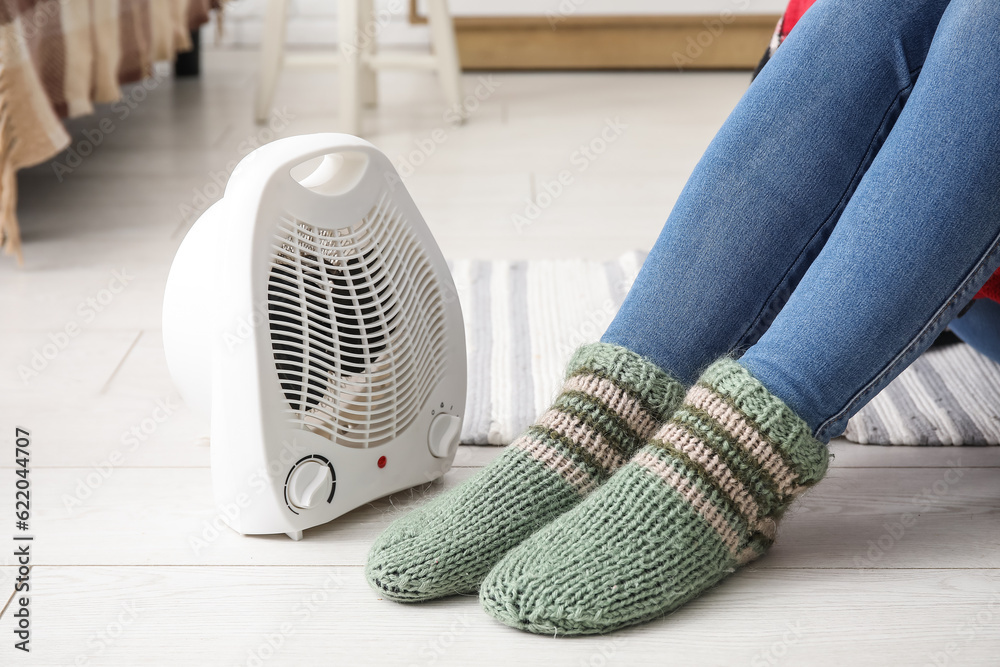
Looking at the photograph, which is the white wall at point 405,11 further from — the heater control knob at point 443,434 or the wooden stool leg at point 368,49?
the heater control knob at point 443,434

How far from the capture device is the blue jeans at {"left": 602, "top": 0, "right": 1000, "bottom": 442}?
19.4 inches

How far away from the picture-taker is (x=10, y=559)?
1.93 ft

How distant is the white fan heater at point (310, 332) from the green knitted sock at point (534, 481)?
0.07 m

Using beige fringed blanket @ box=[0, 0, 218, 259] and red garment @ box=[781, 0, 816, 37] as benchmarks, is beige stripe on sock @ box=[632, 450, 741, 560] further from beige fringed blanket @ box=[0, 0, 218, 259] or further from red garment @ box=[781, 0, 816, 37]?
beige fringed blanket @ box=[0, 0, 218, 259]

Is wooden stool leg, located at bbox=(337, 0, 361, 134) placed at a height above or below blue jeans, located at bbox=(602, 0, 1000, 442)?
below

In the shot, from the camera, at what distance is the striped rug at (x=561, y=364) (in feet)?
2.46

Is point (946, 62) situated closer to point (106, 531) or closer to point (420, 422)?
point (420, 422)

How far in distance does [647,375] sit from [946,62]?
9.6 inches

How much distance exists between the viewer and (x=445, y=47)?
1852mm

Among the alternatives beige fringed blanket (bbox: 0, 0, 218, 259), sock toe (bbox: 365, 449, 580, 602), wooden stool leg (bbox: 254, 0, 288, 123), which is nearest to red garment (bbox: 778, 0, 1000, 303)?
sock toe (bbox: 365, 449, 580, 602)

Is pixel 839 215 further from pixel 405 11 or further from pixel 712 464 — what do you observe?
pixel 405 11

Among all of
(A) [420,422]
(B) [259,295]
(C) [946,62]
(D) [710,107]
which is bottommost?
(D) [710,107]

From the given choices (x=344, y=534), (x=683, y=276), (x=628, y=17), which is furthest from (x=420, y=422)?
(x=628, y=17)

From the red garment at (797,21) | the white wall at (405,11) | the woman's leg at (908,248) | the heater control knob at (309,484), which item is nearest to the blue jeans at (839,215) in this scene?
the woman's leg at (908,248)
